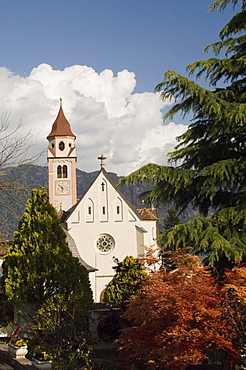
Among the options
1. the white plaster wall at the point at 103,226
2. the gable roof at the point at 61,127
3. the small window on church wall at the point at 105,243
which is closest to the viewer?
the white plaster wall at the point at 103,226

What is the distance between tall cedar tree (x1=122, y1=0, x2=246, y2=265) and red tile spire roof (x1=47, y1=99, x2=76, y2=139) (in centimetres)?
4470

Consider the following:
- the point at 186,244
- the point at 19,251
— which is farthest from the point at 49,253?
the point at 186,244

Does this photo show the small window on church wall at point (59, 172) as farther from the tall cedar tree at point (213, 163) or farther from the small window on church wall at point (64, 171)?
the tall cedar tree at point (213, 163)

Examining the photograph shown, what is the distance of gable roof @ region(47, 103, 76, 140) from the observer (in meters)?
56.3

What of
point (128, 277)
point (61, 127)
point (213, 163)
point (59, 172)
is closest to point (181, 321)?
point (213, 163)

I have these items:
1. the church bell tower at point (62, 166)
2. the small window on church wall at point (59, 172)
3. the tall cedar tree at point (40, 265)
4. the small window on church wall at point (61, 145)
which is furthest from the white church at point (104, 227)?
the tall cedar tree at point (40, 265)

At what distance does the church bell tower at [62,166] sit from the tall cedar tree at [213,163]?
38.8m

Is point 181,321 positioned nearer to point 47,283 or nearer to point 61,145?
point 47,283

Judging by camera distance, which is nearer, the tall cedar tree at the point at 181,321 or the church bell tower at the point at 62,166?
the tall cedar tree at the point at 181,321

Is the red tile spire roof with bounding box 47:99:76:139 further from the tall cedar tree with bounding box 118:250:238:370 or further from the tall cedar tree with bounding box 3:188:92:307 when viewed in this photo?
the tall cedar tree with bounding box 118:250:238:370

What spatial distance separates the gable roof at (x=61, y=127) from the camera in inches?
2218

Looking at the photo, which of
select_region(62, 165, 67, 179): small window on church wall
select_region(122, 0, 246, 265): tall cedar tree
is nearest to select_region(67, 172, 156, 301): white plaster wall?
select_region(62, 165, 67, 179): small window on church wall

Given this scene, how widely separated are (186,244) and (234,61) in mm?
5201

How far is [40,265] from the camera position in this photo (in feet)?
47.8
